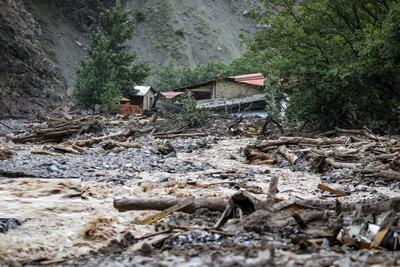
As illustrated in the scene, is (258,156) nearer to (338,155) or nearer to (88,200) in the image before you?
(338,155)

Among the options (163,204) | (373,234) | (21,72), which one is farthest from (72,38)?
(373,234)

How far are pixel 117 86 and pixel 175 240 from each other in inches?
1354

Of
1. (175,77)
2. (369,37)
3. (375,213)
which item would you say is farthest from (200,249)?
(175,77)

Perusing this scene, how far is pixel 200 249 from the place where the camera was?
394cm

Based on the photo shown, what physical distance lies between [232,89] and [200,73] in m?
12.2

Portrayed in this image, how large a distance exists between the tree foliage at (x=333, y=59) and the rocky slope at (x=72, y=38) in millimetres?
19078

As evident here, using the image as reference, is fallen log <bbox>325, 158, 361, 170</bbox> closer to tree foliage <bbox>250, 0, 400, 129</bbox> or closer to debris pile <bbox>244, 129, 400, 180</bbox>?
debris pile <bbox>244, 129, 400, 180</bbox>

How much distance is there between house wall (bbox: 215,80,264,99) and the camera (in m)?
36.8

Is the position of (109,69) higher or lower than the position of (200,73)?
lower

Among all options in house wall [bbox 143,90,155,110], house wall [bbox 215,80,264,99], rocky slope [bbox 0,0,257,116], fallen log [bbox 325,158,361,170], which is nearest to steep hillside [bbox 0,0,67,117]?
rocky slope [bbox 0,0,257,116]

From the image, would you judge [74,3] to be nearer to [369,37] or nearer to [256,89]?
[256,89]

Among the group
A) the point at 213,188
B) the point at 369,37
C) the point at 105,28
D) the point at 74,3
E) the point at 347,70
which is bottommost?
the point at 213,188

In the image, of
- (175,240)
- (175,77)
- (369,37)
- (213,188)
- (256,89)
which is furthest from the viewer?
(175,77)

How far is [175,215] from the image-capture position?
5227mm
